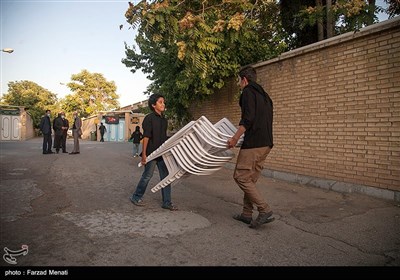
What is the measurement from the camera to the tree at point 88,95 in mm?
41406

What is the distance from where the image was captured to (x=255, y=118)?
3592 mm

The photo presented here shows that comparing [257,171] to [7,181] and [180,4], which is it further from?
[7,181]

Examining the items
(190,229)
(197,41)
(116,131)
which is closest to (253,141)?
(190,229)

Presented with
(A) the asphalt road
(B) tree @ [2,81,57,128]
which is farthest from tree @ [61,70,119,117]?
(A) the asphalt road

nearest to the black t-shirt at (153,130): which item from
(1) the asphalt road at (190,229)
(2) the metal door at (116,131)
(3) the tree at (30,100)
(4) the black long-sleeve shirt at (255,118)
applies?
(1) the asphalt road at (190,229)

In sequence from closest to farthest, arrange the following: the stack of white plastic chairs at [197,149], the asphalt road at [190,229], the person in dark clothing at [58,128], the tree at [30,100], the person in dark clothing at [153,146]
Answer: the asphalt road at [190,229] < the stack of white plastic chairs at [197,149] < the person in dark clothing at [153,146] < the person in dark clothing at [58,128] < the tree at [30,100]

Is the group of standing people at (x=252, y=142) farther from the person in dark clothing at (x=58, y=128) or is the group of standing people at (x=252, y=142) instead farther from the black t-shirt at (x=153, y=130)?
the person in dark clothing at (x=58, y=128)

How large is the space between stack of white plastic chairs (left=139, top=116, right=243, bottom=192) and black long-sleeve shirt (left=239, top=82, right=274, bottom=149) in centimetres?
27

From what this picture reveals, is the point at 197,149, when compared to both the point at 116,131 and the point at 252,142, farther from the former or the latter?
the point at 116,131

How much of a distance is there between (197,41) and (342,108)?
135 inches

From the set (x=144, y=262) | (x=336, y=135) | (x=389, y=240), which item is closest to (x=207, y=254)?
(x=144, y=262)

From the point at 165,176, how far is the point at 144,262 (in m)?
2.09

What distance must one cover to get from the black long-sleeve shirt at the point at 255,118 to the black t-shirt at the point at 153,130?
166 centimetres

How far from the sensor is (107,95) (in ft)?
153
